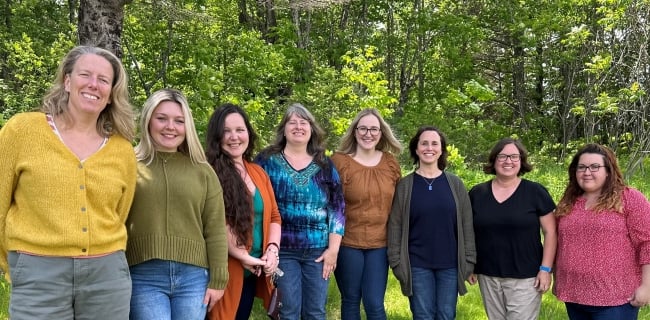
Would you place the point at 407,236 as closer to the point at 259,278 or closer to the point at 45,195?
the point at 259,278

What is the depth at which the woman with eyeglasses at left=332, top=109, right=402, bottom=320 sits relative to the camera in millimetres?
4191

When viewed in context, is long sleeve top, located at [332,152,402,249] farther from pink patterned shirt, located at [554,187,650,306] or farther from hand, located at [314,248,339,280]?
pink patterned shirt, located at [554,187,650,306]

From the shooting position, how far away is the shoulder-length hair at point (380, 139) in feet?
14.5

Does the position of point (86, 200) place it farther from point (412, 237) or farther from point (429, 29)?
point (429, 29)

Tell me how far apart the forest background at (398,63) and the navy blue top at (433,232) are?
5.15 feet

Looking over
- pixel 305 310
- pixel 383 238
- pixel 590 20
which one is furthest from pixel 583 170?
pixel 590 20

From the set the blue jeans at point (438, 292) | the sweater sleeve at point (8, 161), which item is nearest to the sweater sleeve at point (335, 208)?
the blue jeans at point (438, 292)

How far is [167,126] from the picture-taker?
3.06 metres

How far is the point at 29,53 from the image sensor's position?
11.1 meters

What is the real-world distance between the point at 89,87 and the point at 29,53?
32.6 ft

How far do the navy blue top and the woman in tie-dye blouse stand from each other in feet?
1.91

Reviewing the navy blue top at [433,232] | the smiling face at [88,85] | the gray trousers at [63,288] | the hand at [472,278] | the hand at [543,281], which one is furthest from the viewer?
the hand at [472,278]

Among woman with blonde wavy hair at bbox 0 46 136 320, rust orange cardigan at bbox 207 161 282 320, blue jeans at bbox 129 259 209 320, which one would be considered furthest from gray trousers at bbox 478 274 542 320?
woman with blonde wavy hair at bbox 0 46 136 320

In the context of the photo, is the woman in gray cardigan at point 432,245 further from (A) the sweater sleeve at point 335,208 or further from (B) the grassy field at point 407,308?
(B) the grassy field at point 407,308
